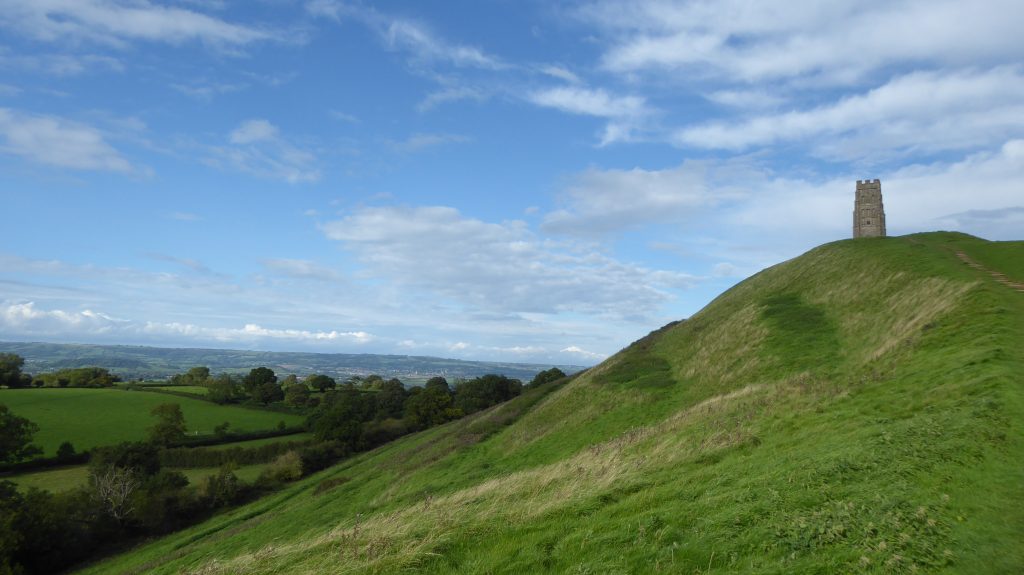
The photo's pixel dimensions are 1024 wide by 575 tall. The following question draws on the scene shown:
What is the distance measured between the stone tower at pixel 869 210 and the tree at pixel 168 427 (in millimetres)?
96527

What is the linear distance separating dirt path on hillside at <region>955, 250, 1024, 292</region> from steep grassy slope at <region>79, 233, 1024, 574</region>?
922mm

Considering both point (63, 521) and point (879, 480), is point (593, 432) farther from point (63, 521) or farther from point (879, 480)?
point (63, 521)

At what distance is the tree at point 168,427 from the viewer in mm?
72500

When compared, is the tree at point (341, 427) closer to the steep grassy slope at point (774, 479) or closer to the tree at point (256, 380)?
the steep grassy slope at point (774, 479)

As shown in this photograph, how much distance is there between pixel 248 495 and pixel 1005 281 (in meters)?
66.9

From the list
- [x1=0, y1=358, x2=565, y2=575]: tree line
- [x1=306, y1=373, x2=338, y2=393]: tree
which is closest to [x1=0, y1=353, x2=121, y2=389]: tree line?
[x1=306, y1=373, x2=338, y2=393]: tree

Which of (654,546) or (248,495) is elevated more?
(654,546)

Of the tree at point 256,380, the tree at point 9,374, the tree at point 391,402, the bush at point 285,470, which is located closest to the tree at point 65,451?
the bush at point 285,470

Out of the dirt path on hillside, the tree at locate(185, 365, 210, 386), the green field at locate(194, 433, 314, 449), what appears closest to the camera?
the dirt path on hillside

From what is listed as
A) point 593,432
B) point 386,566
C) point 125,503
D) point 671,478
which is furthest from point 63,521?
point 671,478

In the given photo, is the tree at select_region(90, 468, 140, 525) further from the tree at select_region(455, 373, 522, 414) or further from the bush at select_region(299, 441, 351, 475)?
the tree at select_region(455, 373, 522, 414)

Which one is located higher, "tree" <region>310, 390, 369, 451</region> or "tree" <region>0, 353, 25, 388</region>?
Answer: "tree" <region>0, 353, 25, 388</region>

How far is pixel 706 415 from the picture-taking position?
23578 millimetres

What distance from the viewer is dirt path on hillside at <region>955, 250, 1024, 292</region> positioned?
27875mm
